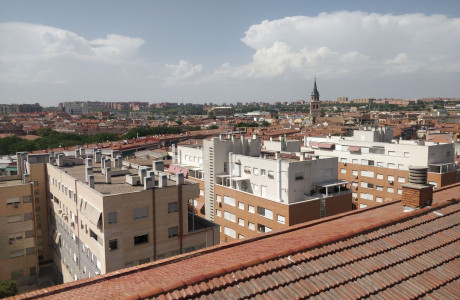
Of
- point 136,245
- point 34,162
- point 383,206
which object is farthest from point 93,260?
point 383,206

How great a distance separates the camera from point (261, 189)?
89.1 feet

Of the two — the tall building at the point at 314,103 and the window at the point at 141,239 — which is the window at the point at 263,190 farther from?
the tall building at the point at 314,103

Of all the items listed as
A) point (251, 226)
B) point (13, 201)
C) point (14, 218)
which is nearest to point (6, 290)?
point (14, 218)

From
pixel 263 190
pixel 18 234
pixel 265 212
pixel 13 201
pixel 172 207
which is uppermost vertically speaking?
pixel 172 207

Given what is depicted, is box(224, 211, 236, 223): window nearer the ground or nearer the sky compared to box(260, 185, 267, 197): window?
nearer the ground

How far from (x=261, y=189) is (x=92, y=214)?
43.3ft

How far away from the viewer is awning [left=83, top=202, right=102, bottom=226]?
1688 cm

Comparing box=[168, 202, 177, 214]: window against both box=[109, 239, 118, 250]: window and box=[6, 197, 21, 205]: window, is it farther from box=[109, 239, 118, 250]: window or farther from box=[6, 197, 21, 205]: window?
box=[6, 197, 21, 205]: window

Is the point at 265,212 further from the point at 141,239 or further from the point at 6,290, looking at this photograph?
the point at 6,290

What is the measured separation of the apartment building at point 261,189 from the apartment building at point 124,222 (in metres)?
6.45

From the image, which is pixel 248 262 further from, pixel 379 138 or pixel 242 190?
pixel 379 138

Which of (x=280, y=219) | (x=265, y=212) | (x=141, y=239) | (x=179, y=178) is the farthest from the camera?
(x=265, y=212)

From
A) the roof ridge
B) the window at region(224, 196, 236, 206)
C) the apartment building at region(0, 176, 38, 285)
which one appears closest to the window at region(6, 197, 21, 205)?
the apartment building at region(0, 176, 38, 285)

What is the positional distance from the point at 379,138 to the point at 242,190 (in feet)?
70.7
